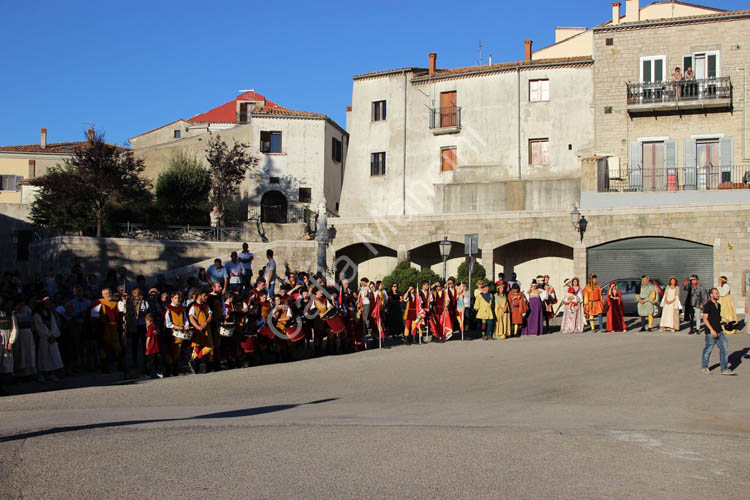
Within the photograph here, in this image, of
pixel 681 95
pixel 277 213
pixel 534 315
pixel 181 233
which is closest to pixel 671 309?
pixel 534 315

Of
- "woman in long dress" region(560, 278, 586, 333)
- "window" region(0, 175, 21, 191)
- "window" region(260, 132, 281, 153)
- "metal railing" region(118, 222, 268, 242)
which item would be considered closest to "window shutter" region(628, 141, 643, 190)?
"woman in long dress" region(560, 278, 586, 333)

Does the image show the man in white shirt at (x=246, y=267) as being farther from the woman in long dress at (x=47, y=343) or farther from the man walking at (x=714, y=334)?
the man walking at (x=714, y=334)

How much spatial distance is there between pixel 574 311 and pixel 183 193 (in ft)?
80.3

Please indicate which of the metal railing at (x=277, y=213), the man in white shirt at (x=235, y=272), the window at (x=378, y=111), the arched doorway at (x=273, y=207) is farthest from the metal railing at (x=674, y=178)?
the arched doorway at (x=273, y=207)

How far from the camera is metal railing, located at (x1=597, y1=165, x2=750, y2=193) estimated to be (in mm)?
31562

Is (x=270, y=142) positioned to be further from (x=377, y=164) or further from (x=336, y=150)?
(x=377, y=164)

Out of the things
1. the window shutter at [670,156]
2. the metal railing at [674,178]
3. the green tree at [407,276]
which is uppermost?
the window shutter at [670,156]

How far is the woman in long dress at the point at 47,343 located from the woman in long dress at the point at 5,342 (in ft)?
2.98

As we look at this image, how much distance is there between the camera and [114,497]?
20.0 feet

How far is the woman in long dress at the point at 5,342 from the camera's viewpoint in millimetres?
12195

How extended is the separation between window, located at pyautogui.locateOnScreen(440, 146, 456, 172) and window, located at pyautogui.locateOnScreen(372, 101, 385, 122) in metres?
3.82

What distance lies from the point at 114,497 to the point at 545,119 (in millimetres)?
32874

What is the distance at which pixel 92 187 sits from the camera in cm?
3503

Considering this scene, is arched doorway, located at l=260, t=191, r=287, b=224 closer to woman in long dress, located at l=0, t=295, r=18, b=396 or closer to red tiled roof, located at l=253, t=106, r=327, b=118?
red tiled roof, located at l=253, t=106, r=327, b=118
